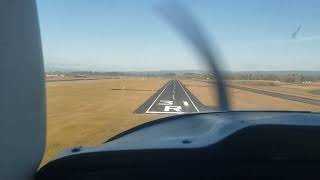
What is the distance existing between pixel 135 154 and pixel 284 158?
0.46m

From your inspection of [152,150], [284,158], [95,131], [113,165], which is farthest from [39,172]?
[95,131]

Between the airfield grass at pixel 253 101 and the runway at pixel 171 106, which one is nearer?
the airfield grass at pixel 253 101

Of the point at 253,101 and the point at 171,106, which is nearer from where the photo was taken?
the point at 171,106

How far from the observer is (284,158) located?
1322 mm

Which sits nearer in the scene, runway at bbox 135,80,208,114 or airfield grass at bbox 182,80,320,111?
airfield grass at bbox 182,80,320,111

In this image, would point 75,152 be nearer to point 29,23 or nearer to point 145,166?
point 145,166

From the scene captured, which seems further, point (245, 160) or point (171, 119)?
point (171, 119)

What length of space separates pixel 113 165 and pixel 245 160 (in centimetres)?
40

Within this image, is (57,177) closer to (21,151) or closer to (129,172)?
(21,151)

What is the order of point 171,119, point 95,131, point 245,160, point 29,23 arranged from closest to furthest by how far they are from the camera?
point 245,160, point 29,23, point 171,119, point 95,131

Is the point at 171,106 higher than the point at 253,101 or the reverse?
higher

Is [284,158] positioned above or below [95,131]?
above

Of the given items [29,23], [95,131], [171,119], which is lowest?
[95,131]

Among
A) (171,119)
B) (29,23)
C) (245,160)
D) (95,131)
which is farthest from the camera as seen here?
(95,131)
